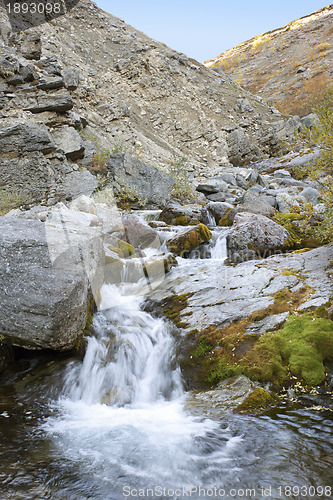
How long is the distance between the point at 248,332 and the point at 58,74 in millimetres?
18544

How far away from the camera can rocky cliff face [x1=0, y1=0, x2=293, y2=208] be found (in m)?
14.1

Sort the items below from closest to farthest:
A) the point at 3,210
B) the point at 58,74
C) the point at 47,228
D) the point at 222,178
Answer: the point at 47,228, the point at 3,210, the point at 58,74, the point at 222,178

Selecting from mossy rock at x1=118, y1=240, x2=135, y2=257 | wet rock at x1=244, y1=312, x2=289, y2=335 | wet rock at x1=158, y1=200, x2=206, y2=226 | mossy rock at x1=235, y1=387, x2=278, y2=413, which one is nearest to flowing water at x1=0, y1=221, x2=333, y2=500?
mossy rock at x1=235, y1=387, x2=278, y2=413

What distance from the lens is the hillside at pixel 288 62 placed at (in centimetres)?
3964

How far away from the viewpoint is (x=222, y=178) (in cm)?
2184

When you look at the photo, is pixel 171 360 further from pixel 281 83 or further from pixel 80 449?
pixel 281 83

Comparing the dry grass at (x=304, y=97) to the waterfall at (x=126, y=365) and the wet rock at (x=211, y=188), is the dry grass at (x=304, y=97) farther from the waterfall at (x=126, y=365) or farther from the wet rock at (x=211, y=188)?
the waterfall at (x=126, y=365)

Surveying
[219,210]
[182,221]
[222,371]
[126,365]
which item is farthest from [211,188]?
[222,371]

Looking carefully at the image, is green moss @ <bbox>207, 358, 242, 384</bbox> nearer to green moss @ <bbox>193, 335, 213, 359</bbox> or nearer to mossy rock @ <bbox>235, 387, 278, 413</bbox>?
green moss @ <bbox>193, 335, 213, 359</bbox>

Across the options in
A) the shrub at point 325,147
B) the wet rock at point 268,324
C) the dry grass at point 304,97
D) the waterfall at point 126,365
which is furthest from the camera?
the dry grass at point 304,97

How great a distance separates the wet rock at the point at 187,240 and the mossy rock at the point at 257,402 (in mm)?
6084

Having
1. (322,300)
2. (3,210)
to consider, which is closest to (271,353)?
(322,300)

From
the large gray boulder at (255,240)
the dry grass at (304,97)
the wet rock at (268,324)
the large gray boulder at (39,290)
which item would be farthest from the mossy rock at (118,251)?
Result: the dry grass at (304,97)

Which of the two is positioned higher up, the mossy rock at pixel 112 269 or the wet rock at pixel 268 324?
the mossy rock at pixel 112 269
